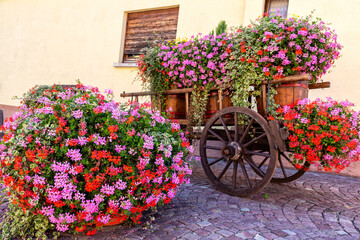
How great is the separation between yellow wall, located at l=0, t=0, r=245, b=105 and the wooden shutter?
209 mm

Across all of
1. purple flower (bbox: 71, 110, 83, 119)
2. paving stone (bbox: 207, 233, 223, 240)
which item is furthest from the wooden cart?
purple flower (bbox: 71, 110, 83, 119)

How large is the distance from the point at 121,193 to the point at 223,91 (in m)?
1.91

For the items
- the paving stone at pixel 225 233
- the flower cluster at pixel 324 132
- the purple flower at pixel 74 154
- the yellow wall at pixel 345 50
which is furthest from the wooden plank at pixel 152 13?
the paving stone at pixel 225 233

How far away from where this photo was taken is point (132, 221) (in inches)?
96.4

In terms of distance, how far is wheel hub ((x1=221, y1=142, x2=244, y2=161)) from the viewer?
3.26m

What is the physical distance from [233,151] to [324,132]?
3.16ft

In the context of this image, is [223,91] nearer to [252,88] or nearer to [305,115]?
[252,88]

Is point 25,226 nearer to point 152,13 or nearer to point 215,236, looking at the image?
point 215,236

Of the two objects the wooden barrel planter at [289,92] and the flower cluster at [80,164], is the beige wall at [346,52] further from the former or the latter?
the flower cluster at [80,164]

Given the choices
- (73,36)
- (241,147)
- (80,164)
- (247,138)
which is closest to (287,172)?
(247,138)

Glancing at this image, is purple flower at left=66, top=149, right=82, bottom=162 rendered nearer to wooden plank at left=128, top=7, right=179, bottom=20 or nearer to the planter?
the planter

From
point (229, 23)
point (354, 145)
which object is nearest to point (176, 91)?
point (354, 145)

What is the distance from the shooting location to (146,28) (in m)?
7.50

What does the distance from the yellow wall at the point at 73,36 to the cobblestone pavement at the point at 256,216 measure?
4021 mm
